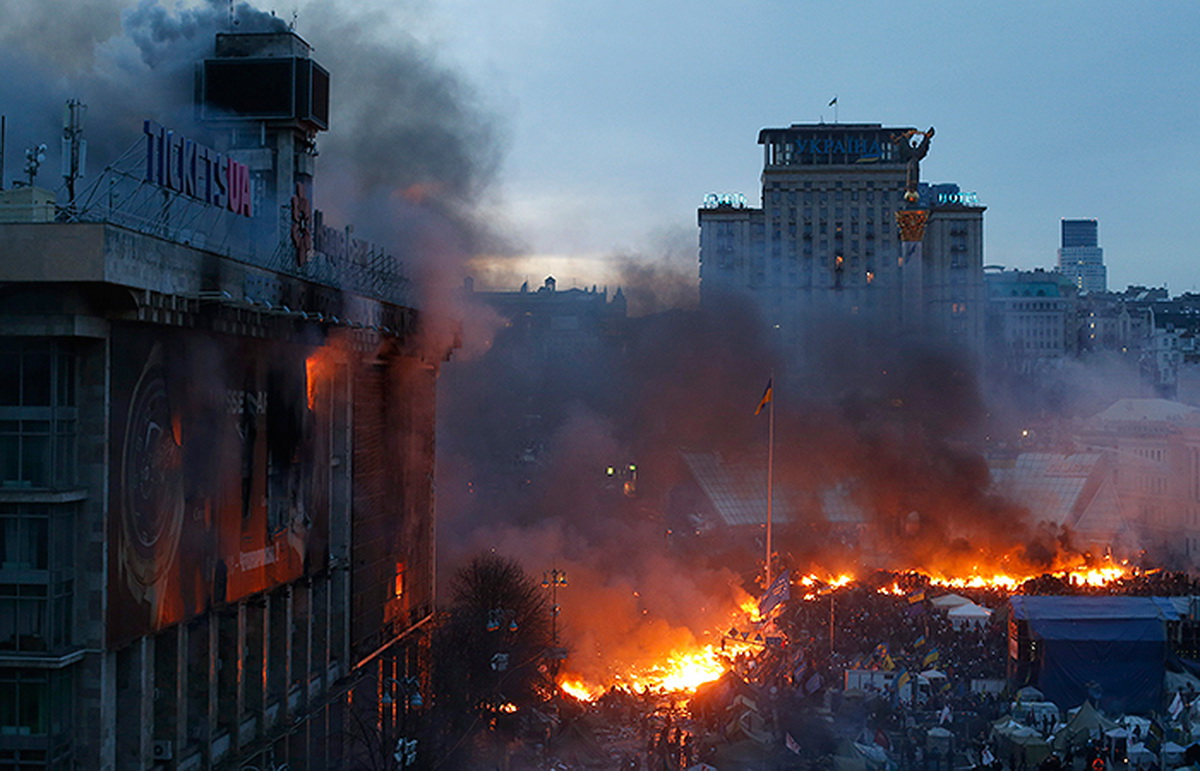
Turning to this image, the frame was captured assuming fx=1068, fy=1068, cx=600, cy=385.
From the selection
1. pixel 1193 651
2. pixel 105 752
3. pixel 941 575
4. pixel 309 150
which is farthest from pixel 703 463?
pixel 105 752

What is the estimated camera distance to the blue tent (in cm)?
3241

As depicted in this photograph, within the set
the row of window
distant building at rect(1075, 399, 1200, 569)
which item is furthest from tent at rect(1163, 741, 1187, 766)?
the row of window

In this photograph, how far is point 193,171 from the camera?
2098 centimetres

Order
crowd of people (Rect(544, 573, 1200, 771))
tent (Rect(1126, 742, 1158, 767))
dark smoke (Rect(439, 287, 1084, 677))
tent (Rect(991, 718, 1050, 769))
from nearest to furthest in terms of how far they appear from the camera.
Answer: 1. tent (Rect(1126, 742, 1158, 767))
2. tent (Rect(991, 718, 1050, 769))
3. crowd of people (Rect(544, 573, 1200, 771))
4. dark smoke (Rect(439, 287, 1084, 677))

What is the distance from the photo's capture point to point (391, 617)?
3406 centimetres

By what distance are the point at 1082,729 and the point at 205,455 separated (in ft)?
73.4

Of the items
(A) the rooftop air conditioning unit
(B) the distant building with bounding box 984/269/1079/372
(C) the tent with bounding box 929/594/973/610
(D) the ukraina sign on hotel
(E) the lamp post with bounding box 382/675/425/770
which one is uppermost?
(B) the distant building with bounding box 984/269/1079/372

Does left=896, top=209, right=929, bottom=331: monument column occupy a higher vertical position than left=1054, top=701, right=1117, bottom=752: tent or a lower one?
higher

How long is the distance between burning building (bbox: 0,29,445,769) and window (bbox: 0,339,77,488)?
0.04m

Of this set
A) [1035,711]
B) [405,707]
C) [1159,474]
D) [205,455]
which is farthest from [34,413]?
[1159,474]

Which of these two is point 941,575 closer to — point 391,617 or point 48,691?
point 391,617

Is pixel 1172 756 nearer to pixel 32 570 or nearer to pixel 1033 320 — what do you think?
pixel 32 570

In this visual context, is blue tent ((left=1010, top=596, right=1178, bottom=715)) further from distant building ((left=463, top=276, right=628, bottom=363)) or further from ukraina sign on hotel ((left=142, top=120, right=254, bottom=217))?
distant building ((left=463, top=276, right=628, bottom=363))

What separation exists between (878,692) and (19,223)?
2474 cm
